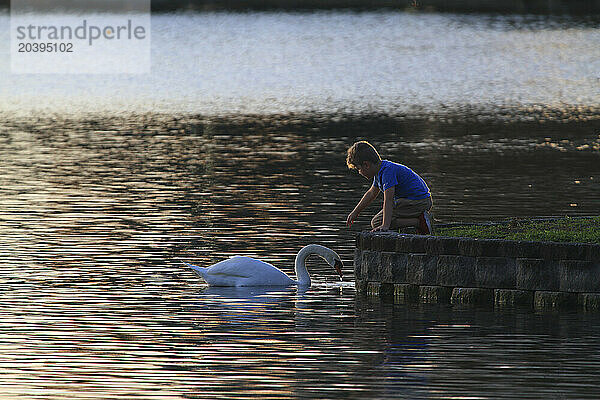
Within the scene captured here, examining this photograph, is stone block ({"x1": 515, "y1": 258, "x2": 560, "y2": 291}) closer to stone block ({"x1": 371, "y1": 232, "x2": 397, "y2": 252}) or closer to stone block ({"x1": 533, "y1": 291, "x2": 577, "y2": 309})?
stone block ({"x1": 533, "y1": 291, "x2": 577, "y2": 309})

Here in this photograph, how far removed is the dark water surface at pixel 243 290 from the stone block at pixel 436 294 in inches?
14.9

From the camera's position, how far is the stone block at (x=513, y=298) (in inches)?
635

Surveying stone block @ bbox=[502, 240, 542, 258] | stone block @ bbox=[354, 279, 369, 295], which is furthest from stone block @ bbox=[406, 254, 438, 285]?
stone block @ bbox=[502, 240, 542, 258]

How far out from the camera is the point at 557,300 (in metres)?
15.9

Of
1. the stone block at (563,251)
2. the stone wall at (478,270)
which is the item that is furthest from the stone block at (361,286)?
the stone block at (563,251)

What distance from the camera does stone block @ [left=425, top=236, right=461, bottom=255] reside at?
16.3 metres

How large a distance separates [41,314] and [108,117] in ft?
112

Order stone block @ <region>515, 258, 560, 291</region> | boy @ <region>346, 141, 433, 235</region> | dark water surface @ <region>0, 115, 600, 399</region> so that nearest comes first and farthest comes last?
1. dark water surface @ <region>0, 115, 600, 399</region>
2. stone block @ <region>515, 258, 560, 291</region>
3. boy @ <region>346, 141, 433, 235</region>

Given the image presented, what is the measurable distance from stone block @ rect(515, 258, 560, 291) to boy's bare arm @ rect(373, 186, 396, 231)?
1.77 meters

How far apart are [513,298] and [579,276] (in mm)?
822

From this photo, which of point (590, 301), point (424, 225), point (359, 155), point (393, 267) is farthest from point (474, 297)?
point (359, 155)

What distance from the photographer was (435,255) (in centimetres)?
1648

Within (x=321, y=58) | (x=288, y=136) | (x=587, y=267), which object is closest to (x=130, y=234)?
(x=587, y=267)

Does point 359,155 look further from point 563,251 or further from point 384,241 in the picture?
point 563,251
